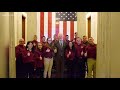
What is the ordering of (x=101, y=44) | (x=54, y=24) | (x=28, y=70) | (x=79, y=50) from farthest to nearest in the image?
(x=54, y=24) → (x=79, y=50) → (x=28, y=70) → (x=101, y=44)

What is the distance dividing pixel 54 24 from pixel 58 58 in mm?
2368

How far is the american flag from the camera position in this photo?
28.8 ft

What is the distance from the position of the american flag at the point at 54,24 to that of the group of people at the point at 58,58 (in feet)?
6.94

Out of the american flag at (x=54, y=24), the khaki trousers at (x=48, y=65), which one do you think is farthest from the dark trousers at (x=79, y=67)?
the american flag at (x=54, y=24)

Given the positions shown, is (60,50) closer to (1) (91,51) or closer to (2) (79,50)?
(2) (79,50)

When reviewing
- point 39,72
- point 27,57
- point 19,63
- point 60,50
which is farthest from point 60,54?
point 19,63

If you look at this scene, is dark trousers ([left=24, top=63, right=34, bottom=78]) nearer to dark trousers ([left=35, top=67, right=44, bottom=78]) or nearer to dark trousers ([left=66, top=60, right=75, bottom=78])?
dark trousers ([left=35, top=67, right=44, bottom=78])

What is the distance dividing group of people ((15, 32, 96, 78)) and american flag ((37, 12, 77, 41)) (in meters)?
2.12

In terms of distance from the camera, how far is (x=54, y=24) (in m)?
8.84
